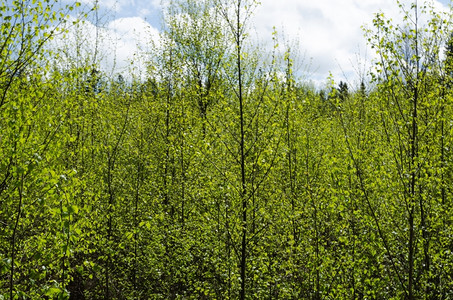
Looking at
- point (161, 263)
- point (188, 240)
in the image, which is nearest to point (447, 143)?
point (188, 240)

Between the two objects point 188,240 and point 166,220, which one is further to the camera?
point 166,220

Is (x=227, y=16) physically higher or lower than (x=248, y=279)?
higher

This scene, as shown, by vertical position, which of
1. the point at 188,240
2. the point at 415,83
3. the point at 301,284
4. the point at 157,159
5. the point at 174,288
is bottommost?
the point at 174,288

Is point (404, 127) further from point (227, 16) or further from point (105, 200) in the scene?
point (105, 200)

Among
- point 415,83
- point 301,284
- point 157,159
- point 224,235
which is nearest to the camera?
point 415,83

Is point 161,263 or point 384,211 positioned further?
point 161,263

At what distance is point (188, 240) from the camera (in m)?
7.08

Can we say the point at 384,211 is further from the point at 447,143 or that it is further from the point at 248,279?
the point at 248,279

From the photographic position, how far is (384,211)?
641cm

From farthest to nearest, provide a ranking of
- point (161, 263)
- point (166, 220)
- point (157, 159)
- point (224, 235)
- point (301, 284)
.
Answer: point (157, 159) < point (166, 220) < point (161, 263) < point (301, 284) < point (224, 235)

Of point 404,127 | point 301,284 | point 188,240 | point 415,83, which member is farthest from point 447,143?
point 188,240

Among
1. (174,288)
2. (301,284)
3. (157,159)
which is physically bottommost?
(174,288)

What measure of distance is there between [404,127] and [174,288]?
649 cm

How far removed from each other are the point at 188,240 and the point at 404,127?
4441 mm
